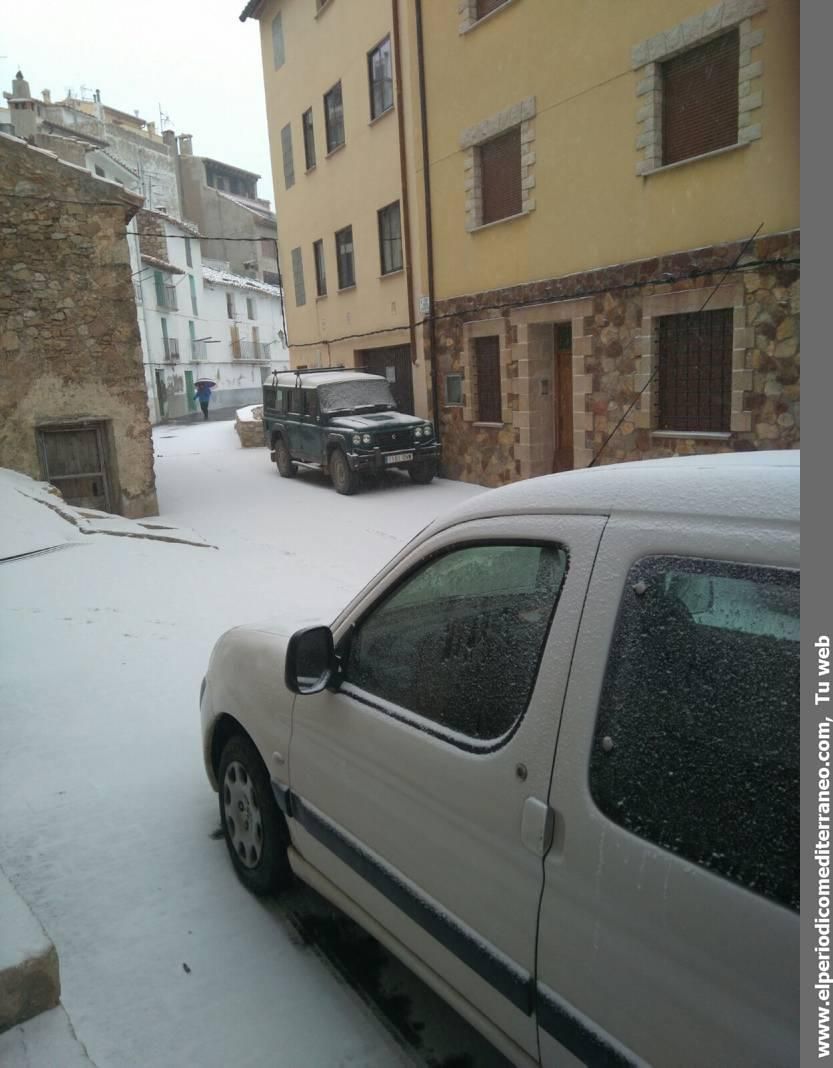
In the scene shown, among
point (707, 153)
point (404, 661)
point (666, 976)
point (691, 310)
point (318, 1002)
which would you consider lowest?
point (318, 1002)

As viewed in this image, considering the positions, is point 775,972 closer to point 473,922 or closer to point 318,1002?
point 473,922

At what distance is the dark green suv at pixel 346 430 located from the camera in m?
14.6

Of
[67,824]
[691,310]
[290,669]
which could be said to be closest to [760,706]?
[290,669]

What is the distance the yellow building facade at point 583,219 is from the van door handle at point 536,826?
5347 millimetres

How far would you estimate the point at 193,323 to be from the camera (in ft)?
142

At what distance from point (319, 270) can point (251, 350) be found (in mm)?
30061

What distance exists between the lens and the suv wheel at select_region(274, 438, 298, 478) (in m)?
17.4

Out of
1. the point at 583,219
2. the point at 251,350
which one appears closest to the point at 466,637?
the point at 583,219

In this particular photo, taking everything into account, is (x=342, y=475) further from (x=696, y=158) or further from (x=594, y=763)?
(x=594, y=763)

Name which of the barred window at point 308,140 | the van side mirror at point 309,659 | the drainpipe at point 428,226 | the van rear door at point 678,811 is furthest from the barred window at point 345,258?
the van rear door at point 678,811

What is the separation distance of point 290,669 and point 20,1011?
3.90ft

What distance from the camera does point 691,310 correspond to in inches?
404

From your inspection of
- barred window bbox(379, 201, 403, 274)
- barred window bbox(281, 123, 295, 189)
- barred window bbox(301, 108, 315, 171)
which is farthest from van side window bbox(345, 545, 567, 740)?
barred window bbox(281, 123, 295, 189)

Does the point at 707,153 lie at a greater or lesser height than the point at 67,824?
greater
